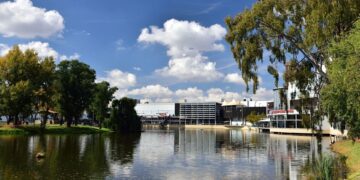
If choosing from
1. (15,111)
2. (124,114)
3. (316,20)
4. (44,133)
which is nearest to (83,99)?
(124,114)

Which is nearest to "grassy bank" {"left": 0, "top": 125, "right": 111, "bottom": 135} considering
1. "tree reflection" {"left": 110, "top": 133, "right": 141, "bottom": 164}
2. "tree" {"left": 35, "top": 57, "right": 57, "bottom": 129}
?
"tree" {"left": 35, "top": 57, "right": 57, "bottom": 129}

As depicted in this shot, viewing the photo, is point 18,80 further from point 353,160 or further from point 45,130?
point 353,160

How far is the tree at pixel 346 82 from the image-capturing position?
79.7ft

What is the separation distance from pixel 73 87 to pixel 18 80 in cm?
3188

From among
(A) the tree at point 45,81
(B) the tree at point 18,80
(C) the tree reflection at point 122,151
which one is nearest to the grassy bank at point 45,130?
(B) the tree at point 18,80

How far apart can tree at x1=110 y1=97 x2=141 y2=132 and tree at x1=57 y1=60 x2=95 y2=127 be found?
11576 mm

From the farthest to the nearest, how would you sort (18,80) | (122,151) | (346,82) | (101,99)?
(101,99), (18,80), (122,151), (346,82)

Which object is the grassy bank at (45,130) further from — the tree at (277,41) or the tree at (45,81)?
the tree at (277,41)

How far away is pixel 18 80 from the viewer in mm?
94938

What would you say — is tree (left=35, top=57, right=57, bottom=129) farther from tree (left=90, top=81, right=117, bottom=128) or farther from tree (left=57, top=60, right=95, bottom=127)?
tree (left=90, top=81, right=117, bottom=128)

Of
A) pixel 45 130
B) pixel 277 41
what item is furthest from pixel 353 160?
pixel 45 130

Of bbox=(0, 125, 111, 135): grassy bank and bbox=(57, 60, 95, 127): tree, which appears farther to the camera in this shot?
bbox=(57, 60, 95, 127): tree

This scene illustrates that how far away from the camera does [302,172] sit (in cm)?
3819

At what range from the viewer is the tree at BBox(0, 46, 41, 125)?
9025 cm
